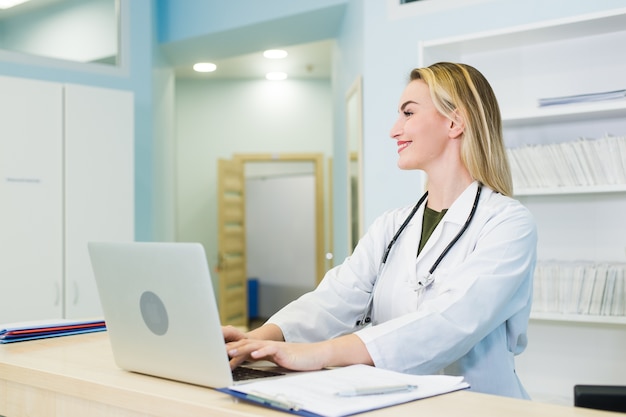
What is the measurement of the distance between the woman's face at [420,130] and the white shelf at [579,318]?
4.35 ft

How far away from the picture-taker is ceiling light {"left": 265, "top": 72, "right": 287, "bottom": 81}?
7926 millimetres

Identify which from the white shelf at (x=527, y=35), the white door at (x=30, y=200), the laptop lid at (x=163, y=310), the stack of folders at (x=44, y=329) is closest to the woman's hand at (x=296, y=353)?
the laptop lid at (x=163, y=310)

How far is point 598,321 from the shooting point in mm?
2848

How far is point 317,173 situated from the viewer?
8.20 meters

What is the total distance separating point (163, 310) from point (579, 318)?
6.81ft

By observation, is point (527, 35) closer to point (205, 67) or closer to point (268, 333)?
point (268, 333)

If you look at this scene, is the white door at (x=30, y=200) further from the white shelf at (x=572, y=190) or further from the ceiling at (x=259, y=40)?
the white shelf at (x=572, y=190)

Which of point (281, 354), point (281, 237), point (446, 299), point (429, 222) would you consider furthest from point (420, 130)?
point (281, 237)

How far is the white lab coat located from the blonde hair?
44 mm

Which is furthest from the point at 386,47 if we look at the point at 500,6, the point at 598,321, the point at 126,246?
the point at 126,246

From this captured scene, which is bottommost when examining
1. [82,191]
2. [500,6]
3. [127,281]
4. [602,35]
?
[127,281]

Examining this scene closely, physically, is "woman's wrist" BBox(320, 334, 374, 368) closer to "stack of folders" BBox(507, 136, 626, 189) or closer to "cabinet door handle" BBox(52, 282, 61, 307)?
"stack of folders" BBox(507, 136, 626, 189)

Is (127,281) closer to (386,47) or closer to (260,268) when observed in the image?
(386,47)

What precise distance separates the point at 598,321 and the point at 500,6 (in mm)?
1490
